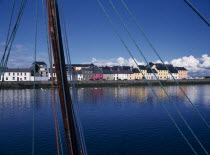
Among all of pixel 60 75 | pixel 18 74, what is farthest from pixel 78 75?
pixel 60 75

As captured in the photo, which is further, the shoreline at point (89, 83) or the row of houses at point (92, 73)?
the row of houses at point (92, 73)

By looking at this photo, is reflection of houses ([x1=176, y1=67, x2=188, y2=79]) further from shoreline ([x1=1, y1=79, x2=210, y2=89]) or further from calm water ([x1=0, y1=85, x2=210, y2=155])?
calm water ([x1=0, y1=85, x2=210, y2=155])

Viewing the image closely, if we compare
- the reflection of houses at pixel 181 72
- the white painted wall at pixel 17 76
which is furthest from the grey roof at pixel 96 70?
the reflection of houses at pixel 181 72

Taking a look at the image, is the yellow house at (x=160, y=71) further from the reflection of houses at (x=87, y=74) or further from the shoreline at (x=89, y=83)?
the reflection of houses at (x=87, y=74)

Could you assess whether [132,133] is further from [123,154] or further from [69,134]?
[69,134]

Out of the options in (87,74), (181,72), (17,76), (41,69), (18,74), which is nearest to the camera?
(17,76)

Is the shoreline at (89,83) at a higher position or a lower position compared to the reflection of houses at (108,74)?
lower

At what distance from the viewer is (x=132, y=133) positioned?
853 inches

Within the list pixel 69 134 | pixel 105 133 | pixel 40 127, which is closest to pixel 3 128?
pixel 40 127

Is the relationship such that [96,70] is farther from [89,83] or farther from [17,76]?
[17,76]

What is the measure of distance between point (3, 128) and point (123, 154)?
14.4m

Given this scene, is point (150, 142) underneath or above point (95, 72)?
underneath

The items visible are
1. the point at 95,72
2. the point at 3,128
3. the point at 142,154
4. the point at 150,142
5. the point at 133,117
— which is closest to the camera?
the point at 142,154

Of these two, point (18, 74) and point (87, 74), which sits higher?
point (87, 74)
